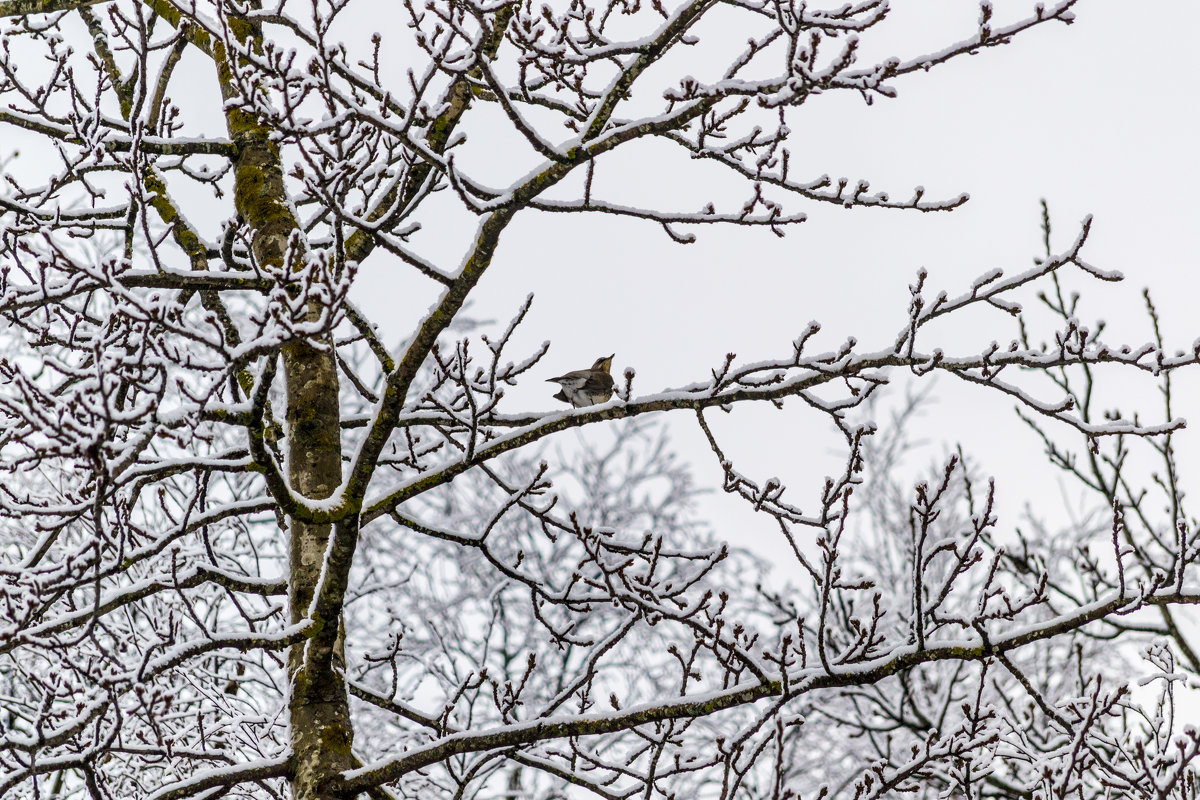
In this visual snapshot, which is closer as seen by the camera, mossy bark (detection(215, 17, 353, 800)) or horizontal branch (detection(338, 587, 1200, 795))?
horizontal branch (detection(338, 587, 1200, 795))

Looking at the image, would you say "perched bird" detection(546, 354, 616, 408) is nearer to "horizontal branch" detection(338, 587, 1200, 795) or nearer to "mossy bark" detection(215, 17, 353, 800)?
"mossy bark" detection(215, 17, 353, 800)

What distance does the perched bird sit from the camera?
5234 millimetres

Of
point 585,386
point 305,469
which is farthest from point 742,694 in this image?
point 585,386

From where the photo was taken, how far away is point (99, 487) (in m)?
2.46

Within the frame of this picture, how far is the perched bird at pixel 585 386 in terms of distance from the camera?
5234 mm

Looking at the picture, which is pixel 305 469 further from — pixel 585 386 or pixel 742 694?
pixel 742 694

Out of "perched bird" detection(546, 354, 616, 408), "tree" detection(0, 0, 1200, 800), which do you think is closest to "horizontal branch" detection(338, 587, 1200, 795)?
"tree" detection(0, 0, 1200, 800)

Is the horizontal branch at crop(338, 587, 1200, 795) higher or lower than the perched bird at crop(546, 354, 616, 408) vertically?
lower

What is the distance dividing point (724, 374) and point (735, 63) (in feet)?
3.41

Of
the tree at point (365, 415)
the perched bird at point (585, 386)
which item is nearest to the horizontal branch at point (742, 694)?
the tree at point (365, 415)

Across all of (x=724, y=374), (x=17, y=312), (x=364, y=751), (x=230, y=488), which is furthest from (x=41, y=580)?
(x=364, y=751)

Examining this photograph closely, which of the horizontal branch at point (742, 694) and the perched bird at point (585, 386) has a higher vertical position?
the perched bird at point (585, 386)

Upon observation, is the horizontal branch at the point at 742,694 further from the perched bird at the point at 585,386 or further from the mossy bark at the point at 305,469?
the perched bird at the point at 585,386

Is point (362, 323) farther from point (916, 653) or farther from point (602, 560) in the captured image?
point (916, 653)
